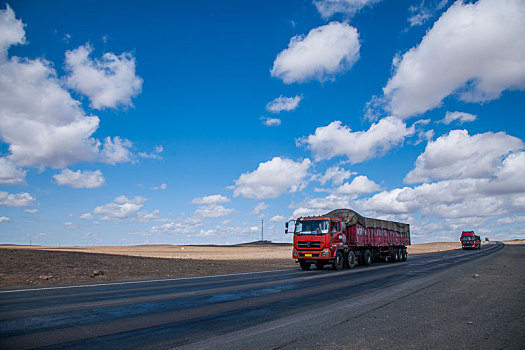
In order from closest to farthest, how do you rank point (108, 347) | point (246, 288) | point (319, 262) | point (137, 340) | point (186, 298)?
point (108, 347) < point (137, 340) < point (186, 298) < point (246, 288) < point (319, 262)

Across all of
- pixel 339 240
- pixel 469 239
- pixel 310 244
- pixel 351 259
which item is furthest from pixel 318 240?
pixel 469 239

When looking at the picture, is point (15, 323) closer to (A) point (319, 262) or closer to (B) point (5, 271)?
(B) point (5, 271)

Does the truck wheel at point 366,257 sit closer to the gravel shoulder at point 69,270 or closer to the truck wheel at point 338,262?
the truck wheel at point 338,262

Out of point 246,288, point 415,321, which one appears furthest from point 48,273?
point 415,321

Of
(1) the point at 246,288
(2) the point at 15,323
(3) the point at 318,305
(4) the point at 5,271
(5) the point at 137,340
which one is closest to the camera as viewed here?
(5) the point at 137,340

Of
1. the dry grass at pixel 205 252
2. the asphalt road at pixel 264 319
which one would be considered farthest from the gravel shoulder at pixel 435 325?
the dry grass at pixel 205 252

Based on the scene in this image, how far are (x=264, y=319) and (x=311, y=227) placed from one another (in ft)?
47.4

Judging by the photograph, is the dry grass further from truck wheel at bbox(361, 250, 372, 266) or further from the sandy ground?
truck wheel at bbox(361, 250, 372, 266)

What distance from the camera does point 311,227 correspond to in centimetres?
2142

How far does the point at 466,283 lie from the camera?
13.3 m

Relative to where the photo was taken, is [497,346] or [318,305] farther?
[318,305]

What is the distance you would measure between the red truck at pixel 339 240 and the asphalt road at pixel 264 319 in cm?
929

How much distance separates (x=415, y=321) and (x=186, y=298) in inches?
237

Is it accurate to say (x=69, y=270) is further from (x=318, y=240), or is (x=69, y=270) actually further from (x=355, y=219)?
(x=355, y=219)
